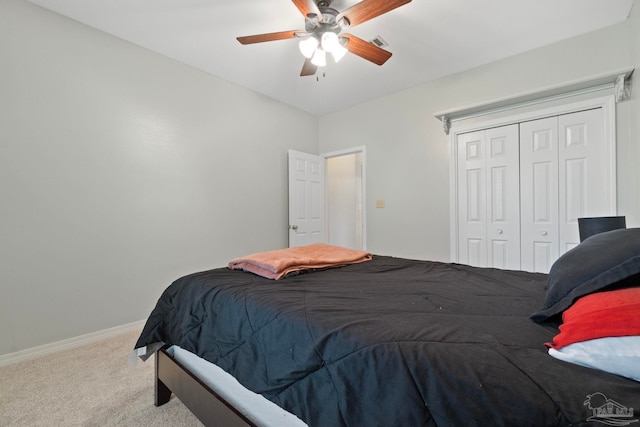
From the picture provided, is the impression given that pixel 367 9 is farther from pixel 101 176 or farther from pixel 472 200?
pixel 101 176

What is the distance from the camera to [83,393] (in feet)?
5.39

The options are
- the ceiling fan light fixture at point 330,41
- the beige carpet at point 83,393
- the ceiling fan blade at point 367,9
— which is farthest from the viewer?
the ceiling fan light fixture at point 330,41

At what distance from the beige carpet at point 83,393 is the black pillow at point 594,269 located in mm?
1702

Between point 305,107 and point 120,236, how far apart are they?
9.50ft

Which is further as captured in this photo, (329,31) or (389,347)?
(329,31)

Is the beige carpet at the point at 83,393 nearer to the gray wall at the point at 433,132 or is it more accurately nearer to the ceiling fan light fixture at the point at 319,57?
the ceiling fan light fixture at the point at 319,57

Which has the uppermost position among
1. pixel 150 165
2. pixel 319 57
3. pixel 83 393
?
pixel 319 57

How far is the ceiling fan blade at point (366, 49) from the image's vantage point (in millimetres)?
2061

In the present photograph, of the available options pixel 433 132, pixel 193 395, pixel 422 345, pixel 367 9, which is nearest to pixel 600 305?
pixel 422 345

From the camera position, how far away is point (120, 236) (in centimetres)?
250

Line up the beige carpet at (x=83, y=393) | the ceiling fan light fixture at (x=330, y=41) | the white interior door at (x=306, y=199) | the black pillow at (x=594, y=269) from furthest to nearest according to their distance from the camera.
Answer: the white interior door at (x=306, y=199)
the ceiling fan light fixture at (x=330, y=41)
the beige carpet at (x=83, y=393)
the black pillow at (x=594, y=269)

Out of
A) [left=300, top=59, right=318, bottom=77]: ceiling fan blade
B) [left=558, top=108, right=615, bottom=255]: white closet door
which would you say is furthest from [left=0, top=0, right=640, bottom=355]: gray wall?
[left=300, top=59, right=318, bottom=77]: ceiling fan blade

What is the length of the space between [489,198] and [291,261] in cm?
240

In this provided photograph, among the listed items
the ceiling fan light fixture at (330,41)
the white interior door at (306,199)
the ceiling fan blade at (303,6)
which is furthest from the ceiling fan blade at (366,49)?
the white interior door at (306,199)
